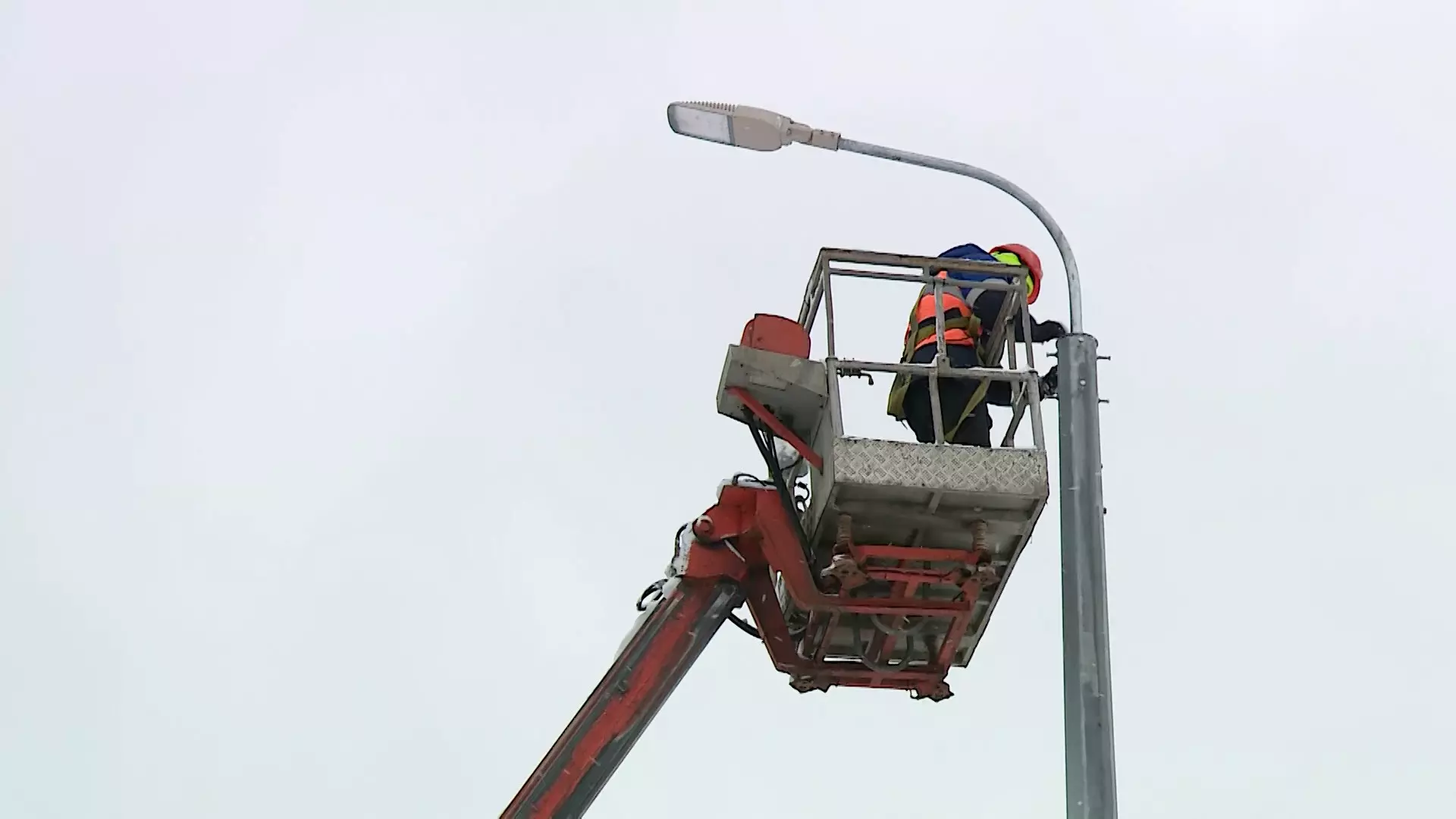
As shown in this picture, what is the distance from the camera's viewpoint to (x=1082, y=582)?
680 centimetres

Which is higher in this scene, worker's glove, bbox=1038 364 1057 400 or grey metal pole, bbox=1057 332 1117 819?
worker's glove, bbox=1038 364 1057 400

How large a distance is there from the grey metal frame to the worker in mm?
81

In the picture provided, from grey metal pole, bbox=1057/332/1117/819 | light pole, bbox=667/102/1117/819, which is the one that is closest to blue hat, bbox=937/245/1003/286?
light pole, bbox=667/102/1117/819

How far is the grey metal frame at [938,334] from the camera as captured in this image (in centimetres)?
1055

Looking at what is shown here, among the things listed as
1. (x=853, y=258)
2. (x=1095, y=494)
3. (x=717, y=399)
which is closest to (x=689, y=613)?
(x=717, y=399)

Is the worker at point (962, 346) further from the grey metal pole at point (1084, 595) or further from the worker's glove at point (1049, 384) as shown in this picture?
the grey metal pole at point (1084, 595)

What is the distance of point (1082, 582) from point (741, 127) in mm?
3143

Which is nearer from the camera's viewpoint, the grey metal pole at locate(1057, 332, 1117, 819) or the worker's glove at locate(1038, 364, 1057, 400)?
the grey metal pole at locate(1057, 332, 1117, 819)

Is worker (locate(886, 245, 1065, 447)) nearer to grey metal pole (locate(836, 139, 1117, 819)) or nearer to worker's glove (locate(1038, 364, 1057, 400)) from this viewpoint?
worker's glove (locate(1038, 364, 1057, 400))

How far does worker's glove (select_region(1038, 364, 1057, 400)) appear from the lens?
891 centimetres

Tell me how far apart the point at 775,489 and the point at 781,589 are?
1196mm

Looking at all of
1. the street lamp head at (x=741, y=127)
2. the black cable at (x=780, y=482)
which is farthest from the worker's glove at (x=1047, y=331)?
the street lamp head at (x=741, y=127)

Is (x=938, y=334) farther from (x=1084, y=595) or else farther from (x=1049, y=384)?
(x=1084, y=595)

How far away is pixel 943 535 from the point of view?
10.6 meters
